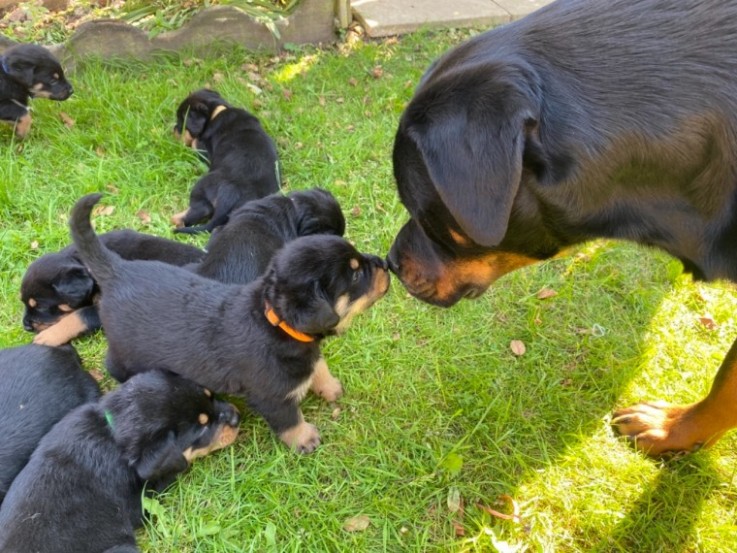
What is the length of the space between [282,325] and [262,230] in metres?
0.94

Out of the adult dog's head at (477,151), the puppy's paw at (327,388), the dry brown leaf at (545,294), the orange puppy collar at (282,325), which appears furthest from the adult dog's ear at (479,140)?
the dry brown leaf at (545,294)

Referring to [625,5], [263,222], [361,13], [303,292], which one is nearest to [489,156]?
[625,5]

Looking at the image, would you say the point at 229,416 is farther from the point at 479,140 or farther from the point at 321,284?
→ the point at 479,140

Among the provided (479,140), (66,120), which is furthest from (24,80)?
(479,140)

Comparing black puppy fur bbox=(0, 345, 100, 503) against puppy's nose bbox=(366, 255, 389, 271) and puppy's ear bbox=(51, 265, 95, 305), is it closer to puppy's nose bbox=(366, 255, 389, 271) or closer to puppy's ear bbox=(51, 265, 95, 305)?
puppy's ear bbox=(51, 265, 95, 305)

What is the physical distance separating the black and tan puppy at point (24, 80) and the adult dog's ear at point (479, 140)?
13.9ft

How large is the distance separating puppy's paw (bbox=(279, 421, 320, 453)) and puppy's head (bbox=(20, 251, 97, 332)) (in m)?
1.54

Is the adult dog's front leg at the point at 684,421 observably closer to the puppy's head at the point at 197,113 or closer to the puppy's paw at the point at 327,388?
the puppy's paw at the point at 327,388

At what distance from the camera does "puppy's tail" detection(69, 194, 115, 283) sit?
2.68 m

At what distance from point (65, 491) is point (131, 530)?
1.21 ft

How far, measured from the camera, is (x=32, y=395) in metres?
2.84

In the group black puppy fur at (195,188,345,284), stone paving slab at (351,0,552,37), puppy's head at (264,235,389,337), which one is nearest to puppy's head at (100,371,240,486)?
puppy's head at (264,235,389,337)

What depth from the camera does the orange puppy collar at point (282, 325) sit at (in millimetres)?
2730

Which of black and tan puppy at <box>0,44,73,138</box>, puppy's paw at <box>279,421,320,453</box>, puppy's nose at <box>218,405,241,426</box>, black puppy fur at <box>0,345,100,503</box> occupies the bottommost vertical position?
puppy's paw at <box>279,421,320,453</box>
